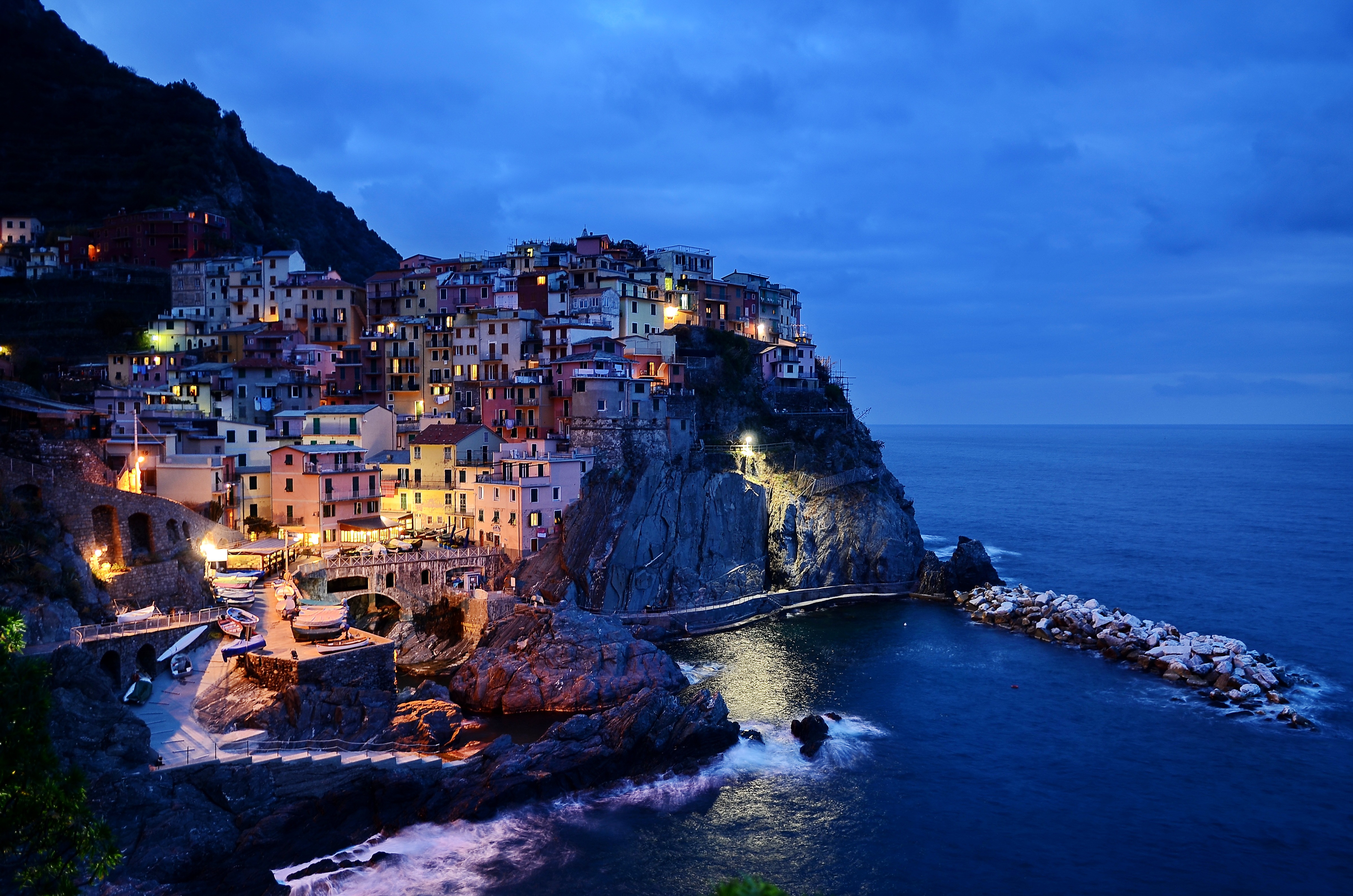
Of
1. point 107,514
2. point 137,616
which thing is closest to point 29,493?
point 107,514

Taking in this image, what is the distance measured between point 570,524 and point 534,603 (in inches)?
326

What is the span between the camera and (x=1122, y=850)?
32.8m

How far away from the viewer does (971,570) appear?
222ft

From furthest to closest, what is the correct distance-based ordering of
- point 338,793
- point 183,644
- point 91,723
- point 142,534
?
point 142,534
point 183,644
point 338,793
point 91,723

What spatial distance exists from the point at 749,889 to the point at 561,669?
115ft

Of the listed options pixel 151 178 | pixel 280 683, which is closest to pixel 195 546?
pixel 280 683

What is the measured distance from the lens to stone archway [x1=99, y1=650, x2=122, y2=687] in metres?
33.3

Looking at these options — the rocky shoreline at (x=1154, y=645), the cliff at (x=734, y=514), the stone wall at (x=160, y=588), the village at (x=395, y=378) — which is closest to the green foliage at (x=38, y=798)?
the stone wall at (x=160, y=588)

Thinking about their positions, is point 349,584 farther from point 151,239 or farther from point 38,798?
point 151,239

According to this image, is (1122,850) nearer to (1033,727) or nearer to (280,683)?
(1033,727)

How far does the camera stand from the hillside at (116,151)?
10275 cm

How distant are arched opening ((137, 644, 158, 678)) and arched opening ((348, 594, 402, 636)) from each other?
49.7 feet

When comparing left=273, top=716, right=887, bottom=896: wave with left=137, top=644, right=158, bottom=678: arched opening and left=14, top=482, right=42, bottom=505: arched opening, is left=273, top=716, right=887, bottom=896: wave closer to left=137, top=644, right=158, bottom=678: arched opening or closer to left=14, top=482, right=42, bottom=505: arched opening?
left=137, top=644, right=158, bottom=678: arched opening

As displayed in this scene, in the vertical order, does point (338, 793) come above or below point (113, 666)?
below
